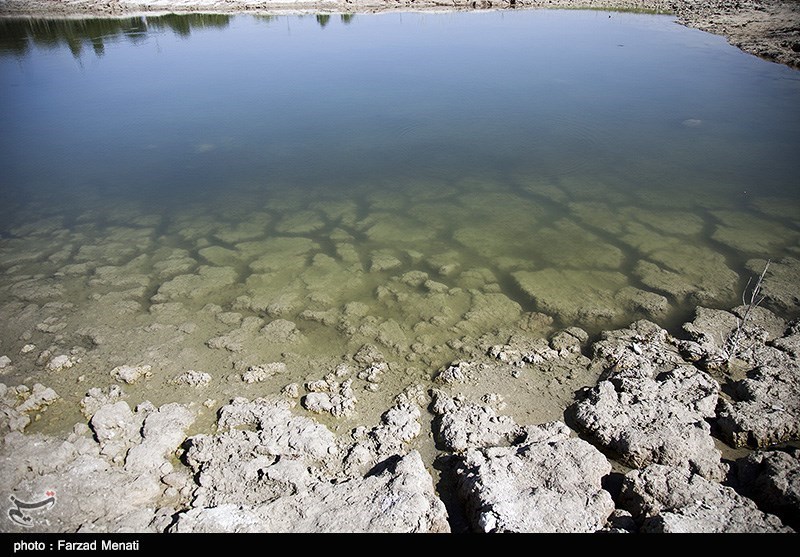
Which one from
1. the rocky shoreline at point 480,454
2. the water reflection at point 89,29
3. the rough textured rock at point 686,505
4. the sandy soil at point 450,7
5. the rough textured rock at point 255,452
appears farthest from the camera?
the water reflection at point 89,29

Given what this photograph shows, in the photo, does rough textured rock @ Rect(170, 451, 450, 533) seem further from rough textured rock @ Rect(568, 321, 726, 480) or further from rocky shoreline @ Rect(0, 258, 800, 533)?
rough textured rock @ Rect(568, 321, 726, 480)

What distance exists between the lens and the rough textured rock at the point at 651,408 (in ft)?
8.70

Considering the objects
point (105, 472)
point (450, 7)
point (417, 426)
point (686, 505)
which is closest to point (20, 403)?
point (105, 472)

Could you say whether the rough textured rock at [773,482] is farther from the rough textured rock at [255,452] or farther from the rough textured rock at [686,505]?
the rough textured rock at [255,452]

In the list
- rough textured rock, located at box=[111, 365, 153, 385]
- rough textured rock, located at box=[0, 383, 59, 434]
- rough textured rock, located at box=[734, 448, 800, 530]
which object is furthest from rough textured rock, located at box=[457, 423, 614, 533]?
rough textured rock, located at box=[0, 383, 59, 434]

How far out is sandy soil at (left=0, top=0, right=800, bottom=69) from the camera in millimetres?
13734

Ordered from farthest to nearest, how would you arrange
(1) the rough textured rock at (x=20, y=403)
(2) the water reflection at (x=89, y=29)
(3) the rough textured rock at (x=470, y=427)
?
(2) the water reflection at (x=89, y=29)
(1) the rough textured rock at (x=20, y=403)
(3) the rough textured rock at (x=470, y=427)

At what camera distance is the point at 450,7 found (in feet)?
56.1

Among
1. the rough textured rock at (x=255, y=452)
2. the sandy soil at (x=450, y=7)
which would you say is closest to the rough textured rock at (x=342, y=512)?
the rough textured rock at (x=255, y=452)

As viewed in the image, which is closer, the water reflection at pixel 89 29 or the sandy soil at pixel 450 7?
the sandy soil at pixel 450 7

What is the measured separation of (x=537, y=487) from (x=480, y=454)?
38cm

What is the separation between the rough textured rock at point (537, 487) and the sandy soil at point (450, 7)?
14.9 meters
